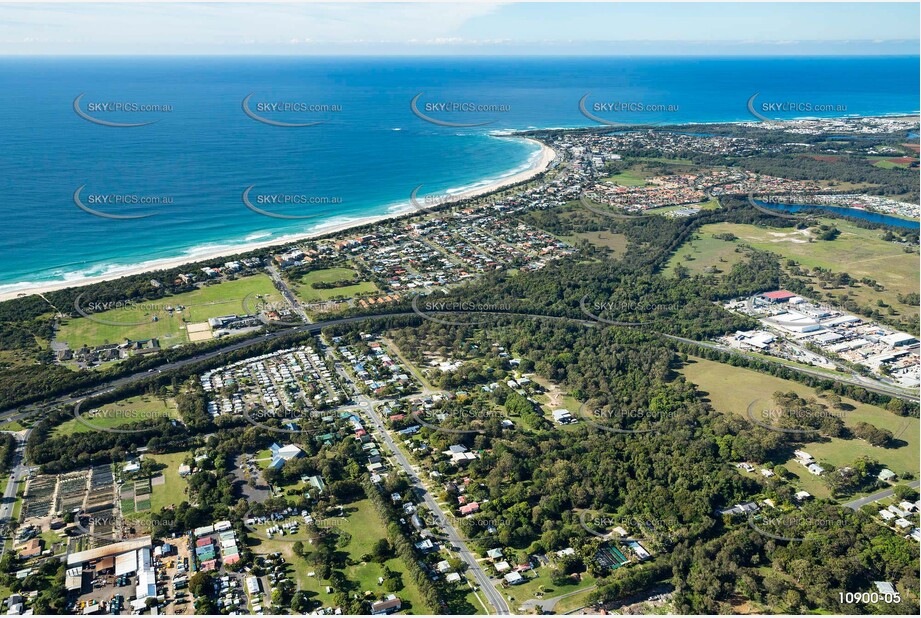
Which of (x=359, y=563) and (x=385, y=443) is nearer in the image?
(x=359, y=563)

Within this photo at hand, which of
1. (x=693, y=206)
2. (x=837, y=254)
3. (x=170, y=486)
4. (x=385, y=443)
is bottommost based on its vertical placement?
(x=170, y=486)

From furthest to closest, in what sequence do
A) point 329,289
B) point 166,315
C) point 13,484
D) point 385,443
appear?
1. point 329,289
2. point 166,315
3. point 385,443
4. point 13,484

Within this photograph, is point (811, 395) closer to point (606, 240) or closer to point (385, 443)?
point (385, 443)

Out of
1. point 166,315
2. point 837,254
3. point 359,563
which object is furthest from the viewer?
point 837,254

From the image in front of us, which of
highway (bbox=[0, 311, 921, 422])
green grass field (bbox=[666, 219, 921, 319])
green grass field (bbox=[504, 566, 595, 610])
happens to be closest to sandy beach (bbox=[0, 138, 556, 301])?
highway (bbox=[0, 311, 921, 422])

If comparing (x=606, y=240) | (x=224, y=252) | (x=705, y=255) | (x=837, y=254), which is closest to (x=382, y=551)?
(x=224, y=252)

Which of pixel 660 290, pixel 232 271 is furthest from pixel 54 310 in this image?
pixel 660 290

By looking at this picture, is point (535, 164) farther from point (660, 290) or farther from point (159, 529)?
point (159, 529)
